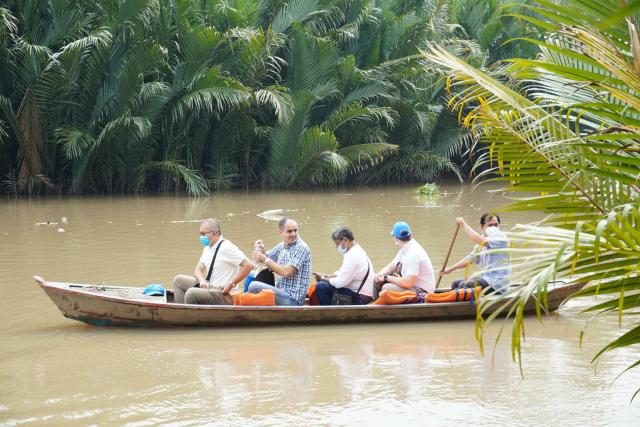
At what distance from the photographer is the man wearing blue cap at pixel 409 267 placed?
9078mm

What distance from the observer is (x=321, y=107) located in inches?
1040

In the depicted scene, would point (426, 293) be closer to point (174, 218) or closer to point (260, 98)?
point (174, 218)

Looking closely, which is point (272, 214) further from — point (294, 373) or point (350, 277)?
point (294, 373)

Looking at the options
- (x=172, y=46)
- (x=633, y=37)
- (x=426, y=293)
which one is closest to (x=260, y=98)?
(x=172, y=46)

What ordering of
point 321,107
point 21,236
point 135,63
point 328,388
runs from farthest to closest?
1. point 321,107
2. point 135,63
3. point 21,236
4. point 328,388

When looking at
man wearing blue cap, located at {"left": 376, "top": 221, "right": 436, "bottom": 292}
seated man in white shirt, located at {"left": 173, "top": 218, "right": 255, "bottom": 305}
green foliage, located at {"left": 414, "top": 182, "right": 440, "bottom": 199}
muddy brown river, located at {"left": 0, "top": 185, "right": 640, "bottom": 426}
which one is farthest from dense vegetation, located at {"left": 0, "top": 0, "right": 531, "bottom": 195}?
man wearing blue cap, located at {"left": 376, "top": 221, "right": 436, "bottom": 292}

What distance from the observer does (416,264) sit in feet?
29.8

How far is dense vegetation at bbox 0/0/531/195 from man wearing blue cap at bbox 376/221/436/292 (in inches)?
519

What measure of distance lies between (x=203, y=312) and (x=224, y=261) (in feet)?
1.92

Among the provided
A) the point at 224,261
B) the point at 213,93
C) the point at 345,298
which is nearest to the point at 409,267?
the point at 345,298

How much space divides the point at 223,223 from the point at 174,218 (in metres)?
1.46

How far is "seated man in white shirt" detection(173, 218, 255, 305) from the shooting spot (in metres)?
8.91

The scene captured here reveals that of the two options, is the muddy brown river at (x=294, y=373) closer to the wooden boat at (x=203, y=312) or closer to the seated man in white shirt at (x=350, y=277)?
the wooden boat at (x=203, y=312)

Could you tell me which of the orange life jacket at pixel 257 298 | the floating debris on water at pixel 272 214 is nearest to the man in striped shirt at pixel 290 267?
the orange life jacket at pixel 257 298
